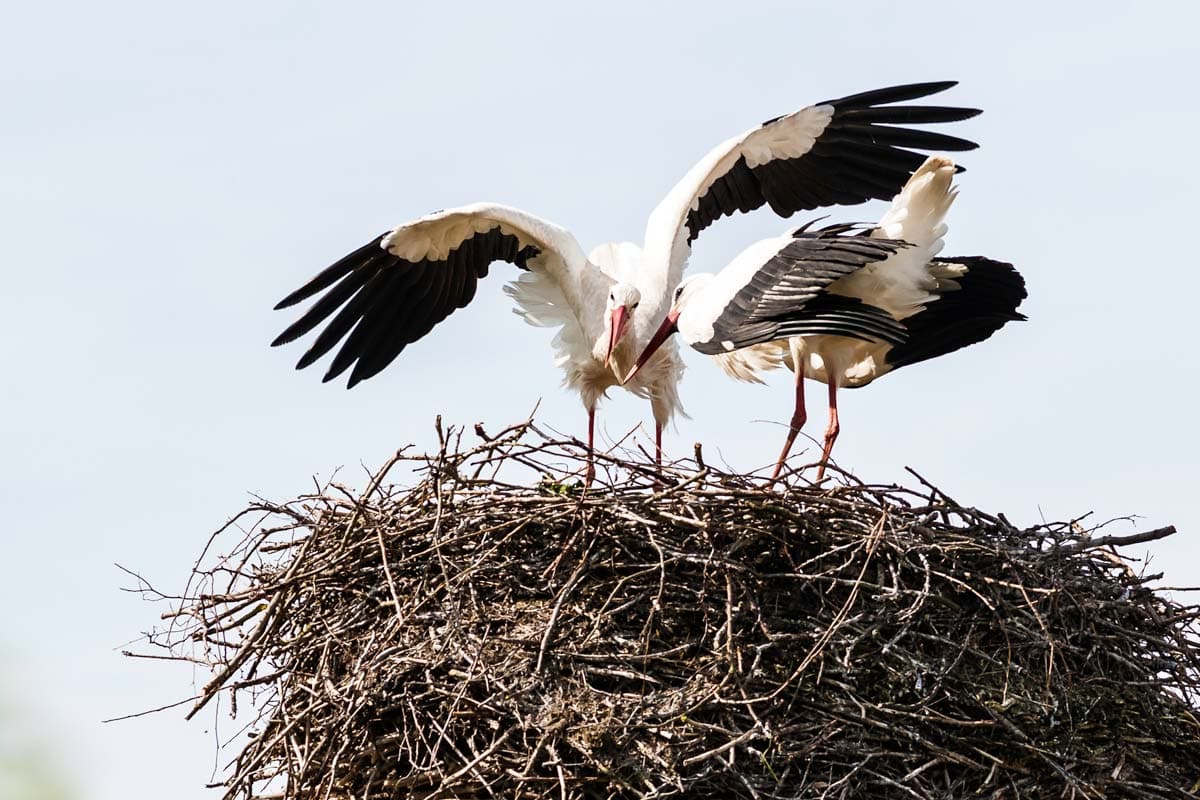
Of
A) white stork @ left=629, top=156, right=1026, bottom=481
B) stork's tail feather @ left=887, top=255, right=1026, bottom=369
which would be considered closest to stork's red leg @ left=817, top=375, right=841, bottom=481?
white stork @ left=629, top=156, right=1026, bottom=481

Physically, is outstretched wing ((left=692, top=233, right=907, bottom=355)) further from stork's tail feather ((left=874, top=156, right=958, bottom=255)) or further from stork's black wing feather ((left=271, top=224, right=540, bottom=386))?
stork's black wing feather ((left=271, top=224, right=540, bottom=386))

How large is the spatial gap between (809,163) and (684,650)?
316 centimetres

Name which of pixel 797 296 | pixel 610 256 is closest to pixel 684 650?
pixel 797 296

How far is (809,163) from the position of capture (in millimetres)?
7633

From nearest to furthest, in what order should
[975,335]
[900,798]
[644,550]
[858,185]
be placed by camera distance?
[900,798] → [644,550] → [975,335] → [858,185]

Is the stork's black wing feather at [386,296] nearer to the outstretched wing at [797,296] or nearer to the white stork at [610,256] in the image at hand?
the white stork at [610,256]

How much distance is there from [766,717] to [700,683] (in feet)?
0.69

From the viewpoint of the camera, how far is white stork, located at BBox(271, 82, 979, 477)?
7.22m

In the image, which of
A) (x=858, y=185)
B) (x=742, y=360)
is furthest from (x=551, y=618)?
(x=858, y=185)

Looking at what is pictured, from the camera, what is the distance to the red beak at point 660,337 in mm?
6879

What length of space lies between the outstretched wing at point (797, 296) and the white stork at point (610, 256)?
810 mm

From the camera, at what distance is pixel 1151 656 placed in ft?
18.2

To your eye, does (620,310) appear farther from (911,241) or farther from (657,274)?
(911,241)

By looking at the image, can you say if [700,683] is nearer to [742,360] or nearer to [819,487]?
[819,487]
